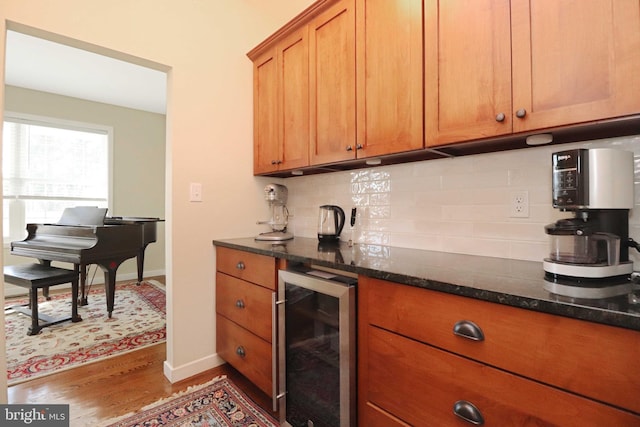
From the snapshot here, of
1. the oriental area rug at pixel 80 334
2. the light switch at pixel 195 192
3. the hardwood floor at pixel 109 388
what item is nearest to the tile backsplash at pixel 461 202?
the light switch at pixel 195 192

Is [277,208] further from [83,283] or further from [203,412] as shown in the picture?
[83,283]

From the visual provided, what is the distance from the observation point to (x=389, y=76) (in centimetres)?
138

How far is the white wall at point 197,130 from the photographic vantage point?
A: 1.79 m

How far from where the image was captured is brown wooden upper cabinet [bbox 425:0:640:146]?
85 cm

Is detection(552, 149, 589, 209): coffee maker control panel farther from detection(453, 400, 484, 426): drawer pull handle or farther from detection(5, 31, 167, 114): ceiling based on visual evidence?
detection(5, 31, 167, 114): ceiling

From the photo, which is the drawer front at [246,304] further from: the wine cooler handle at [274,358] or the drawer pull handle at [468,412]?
the drawer pull handle at [468,412]

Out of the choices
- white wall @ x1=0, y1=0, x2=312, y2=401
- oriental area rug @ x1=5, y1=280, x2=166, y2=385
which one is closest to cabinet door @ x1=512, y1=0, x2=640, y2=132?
white wall @ x1=0, y1=0, x2=312, y2=401

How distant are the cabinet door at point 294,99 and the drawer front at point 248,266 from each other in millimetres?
640

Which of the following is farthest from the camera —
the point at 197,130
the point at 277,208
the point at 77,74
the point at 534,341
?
the point at 77,74

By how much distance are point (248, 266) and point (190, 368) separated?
86 cm

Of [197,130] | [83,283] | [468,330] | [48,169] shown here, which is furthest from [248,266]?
[48,169]

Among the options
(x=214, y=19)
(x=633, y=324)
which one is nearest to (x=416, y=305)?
(x=633, y=324)

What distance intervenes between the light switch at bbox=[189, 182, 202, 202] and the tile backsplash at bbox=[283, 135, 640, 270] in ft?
2.95

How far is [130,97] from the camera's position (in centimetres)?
426
